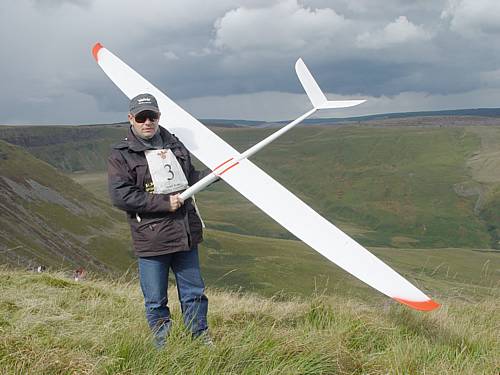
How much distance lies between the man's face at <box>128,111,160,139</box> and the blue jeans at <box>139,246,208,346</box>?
1.22 metres

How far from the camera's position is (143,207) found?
460cm

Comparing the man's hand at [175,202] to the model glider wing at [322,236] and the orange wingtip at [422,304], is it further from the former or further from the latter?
the orange wingtip at [422,304]

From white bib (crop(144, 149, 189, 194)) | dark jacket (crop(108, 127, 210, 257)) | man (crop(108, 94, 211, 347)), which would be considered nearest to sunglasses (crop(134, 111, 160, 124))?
man (crop(108, 94, 211, 347))

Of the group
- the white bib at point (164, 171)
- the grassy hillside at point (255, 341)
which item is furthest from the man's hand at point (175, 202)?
the grassy hillside at point (255, 341)

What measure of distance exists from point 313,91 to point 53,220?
90.3 meters

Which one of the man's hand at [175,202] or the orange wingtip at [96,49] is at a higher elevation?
the orange wingtip at [96,49]

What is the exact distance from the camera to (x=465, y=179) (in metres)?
188

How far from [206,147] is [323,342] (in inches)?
139

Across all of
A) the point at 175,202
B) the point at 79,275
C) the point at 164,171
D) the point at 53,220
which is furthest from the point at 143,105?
the point at 53,220

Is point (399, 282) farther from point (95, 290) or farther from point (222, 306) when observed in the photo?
point (95, 290)

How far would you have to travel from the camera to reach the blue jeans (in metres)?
4.68

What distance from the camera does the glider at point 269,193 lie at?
4.92m

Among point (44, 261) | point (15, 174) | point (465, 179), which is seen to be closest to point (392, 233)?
point (465, 179)

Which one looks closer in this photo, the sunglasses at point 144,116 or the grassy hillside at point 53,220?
the sunglasses at point 144,116
